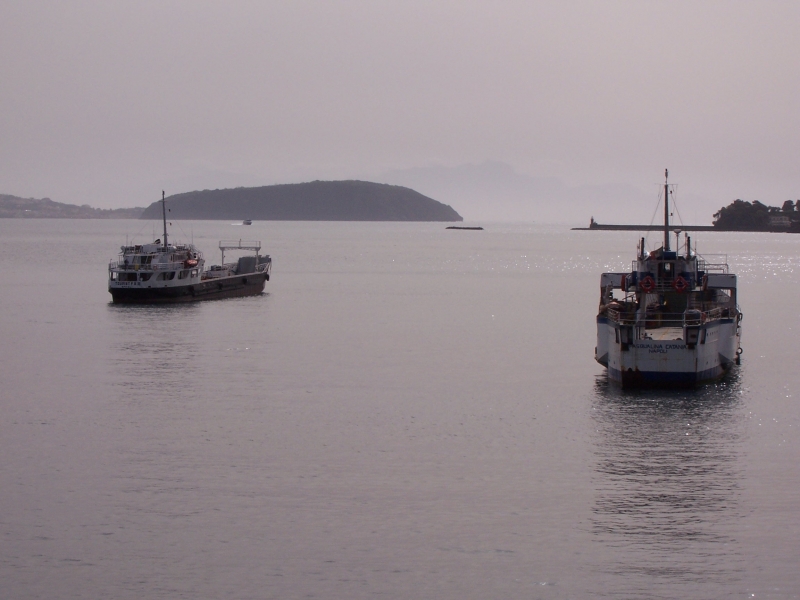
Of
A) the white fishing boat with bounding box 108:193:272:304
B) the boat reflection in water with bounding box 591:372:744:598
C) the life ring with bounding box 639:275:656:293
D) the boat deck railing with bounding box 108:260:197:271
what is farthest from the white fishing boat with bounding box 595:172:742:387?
the boat deck railing with bounding box 108:260:197:271

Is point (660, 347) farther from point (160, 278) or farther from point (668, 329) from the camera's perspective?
point (160, 278)

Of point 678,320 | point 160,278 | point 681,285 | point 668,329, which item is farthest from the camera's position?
point 160,278

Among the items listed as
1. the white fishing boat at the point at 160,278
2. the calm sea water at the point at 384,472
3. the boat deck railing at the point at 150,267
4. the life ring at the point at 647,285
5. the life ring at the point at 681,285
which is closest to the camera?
the calm sea water at the point at 384,472

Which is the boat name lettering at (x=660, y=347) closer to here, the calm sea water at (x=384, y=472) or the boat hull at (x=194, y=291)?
the calm sea water at (x=384, y=472)

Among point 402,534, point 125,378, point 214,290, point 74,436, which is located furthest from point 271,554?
point 214,290

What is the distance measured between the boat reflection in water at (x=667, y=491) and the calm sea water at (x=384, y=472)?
3.2 inches

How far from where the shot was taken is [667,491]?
2352 centimetres

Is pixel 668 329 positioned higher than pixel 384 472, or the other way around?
pixel 668 329

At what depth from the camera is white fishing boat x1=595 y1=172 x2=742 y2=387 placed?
3756 centimetres

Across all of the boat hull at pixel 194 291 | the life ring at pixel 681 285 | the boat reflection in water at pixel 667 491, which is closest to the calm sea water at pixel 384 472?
the boat reflection in water at pixel 667 491

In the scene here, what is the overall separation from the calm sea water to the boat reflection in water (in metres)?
0.08

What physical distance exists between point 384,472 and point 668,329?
24.3m

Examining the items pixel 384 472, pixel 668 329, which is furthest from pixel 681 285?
Answer: pixel 384 472

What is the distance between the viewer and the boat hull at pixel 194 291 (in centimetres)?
7644
